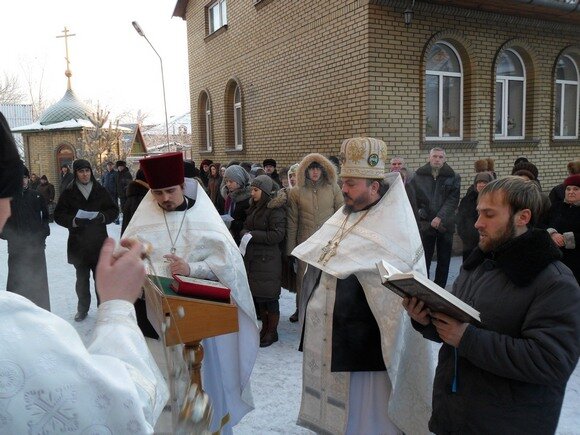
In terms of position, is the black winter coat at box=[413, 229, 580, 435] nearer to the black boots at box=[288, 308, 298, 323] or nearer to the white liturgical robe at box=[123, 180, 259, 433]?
the white liturgical robe at box=[123, 180, 259, 433]

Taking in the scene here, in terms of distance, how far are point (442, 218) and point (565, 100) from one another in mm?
5867

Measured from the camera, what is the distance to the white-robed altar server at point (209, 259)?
11.2 feet

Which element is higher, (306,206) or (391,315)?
(306,206)

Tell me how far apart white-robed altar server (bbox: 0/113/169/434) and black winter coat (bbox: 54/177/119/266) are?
5.45 metres

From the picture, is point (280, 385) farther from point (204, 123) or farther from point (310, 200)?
point (204, 123)

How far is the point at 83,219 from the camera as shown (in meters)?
6.27

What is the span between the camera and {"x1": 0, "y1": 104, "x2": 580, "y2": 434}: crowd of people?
110 cm

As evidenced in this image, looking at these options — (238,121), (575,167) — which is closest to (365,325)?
(575,167)

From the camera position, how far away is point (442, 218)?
22.9ft

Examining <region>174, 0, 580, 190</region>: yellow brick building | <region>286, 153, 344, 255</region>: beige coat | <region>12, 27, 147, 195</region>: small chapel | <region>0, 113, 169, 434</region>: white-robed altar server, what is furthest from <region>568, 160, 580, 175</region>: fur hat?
<region>12, 27, 147, 195</region>: small chapel

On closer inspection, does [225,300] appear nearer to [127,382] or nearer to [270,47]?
[127,382]

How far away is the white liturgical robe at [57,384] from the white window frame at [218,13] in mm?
13613

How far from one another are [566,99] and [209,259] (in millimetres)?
10064

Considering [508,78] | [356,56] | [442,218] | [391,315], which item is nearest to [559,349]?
[391,315]
